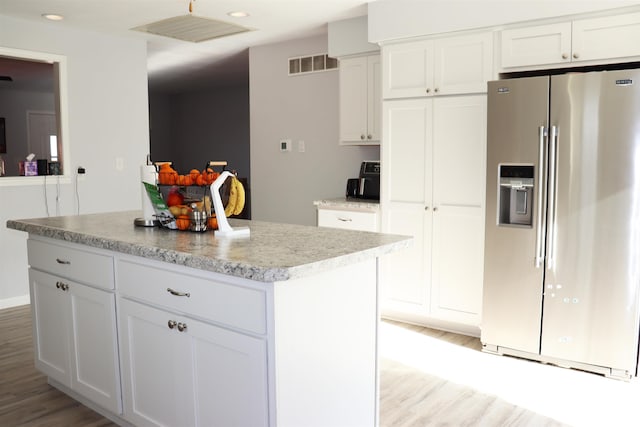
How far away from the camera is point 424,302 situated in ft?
12.9

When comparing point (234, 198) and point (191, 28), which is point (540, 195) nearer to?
point (234, 198)

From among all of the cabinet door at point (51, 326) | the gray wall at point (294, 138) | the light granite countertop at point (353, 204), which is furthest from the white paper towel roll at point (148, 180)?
the gray wall at point (294, 138)

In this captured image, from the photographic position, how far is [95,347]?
98.7 inches

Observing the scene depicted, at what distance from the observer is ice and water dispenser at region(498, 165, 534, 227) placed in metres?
3.24

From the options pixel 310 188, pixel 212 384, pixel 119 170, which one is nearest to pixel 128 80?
pixel 119 170

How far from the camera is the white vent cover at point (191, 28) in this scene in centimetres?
246

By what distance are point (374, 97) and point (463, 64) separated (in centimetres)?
94

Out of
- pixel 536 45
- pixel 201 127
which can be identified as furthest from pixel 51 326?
pixel 201 127

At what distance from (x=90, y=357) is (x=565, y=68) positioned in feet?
9.99

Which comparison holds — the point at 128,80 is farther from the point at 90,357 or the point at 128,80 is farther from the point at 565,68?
the point at 565,68

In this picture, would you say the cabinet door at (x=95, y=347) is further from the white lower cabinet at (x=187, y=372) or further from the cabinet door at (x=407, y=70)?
the cabinet door at (x=407, y=70)

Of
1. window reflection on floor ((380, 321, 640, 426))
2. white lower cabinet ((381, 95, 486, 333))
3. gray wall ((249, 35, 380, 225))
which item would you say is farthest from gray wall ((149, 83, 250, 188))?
window reflection on floor ((380, 321, 640, 426))

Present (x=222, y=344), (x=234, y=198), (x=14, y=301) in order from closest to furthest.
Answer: (x=222, y=344)
(x=234, y=198)
(x=14, y=301)

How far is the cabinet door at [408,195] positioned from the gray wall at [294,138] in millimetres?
930
